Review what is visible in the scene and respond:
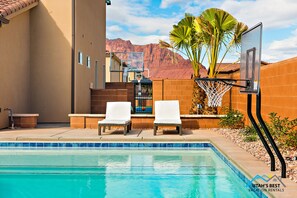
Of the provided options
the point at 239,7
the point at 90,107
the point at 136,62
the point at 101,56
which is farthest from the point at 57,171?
the point at 239,7

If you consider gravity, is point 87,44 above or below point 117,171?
above

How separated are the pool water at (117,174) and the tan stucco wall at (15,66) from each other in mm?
3438

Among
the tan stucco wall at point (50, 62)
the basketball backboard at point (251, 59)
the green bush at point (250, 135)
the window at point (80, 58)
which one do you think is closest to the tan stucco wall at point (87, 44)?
the window at point (80, 58)

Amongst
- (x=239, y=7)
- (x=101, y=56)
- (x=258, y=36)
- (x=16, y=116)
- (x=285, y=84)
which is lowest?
(x=16, y=116)

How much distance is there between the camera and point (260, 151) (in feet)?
24.5

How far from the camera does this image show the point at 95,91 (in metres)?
16.8

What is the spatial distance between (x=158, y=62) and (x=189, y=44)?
352 feet

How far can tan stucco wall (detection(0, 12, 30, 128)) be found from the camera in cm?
1152

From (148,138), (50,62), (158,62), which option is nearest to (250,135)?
(148,138)

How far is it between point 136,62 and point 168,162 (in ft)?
70.7

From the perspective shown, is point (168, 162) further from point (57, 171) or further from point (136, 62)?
point (136, 62)

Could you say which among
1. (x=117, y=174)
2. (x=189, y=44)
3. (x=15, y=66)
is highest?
(x=189, y=44)

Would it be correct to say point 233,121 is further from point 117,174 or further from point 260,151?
point 117,174

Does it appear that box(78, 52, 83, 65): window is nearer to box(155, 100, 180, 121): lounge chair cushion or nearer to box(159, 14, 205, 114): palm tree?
box(159, 14, 205, 114): palm tree
